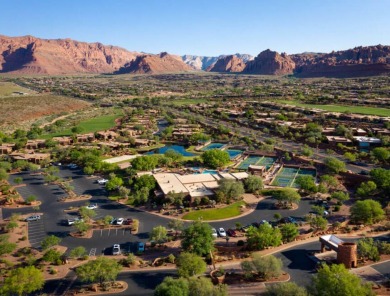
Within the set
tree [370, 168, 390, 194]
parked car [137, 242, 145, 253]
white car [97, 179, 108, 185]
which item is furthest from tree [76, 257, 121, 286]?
tree [370, 168, 390, 194]

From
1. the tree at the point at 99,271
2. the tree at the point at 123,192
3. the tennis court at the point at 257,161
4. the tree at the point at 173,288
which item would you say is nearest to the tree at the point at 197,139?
the tennis court at the point at 257,161

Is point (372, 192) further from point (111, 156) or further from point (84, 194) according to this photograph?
point (111, 156)

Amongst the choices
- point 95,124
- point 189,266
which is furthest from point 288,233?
point 95,124

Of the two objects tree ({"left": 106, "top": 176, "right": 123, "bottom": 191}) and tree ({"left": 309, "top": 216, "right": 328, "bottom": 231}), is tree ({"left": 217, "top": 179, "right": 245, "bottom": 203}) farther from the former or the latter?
tree ({"left": 106, "top": 176, "right": 123, "bottom": 191})

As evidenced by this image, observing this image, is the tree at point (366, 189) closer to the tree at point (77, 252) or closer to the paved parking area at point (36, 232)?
the tree at point (77, 252)

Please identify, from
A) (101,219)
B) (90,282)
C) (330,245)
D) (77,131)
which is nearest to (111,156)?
(77,131)

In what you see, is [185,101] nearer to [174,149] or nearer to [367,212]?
[174,149]
